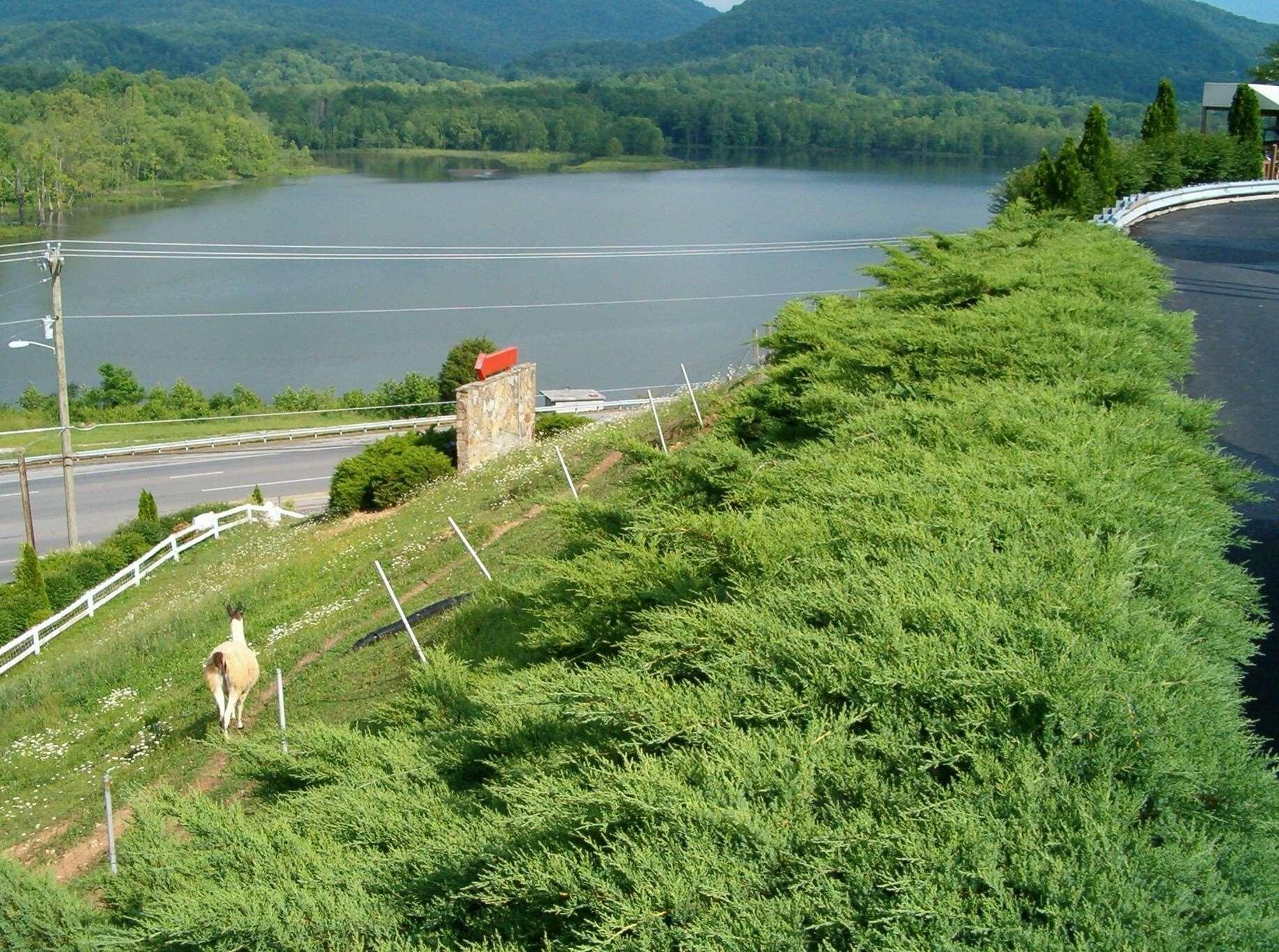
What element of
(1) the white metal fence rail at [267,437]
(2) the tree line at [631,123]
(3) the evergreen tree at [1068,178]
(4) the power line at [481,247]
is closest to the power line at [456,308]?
(4) the power line at [481,247]

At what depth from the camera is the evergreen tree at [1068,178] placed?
26.5 metres

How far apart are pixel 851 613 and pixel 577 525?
3.20 metres

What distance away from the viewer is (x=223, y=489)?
1442 inches

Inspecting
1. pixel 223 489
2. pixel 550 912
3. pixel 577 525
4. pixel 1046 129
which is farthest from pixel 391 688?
pixel 1046 129

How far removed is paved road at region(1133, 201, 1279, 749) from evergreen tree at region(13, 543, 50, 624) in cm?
1960

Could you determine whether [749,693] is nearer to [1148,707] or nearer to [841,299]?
[1148,707]

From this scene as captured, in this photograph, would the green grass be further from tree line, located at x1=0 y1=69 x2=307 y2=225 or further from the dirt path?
tree line, located at x1=0 y1=69 x2=307 y2=225

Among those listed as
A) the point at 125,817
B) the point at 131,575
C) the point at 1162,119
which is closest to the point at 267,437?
the point at 131,575

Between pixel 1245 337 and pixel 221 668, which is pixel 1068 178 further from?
pixel 221 668

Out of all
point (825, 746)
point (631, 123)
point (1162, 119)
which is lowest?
point (825, 746)

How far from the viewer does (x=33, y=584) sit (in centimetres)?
2406

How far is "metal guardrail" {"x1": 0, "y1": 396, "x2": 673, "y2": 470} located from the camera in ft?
135

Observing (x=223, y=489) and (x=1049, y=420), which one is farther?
(x=223, y=489)

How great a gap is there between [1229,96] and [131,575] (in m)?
36.7
